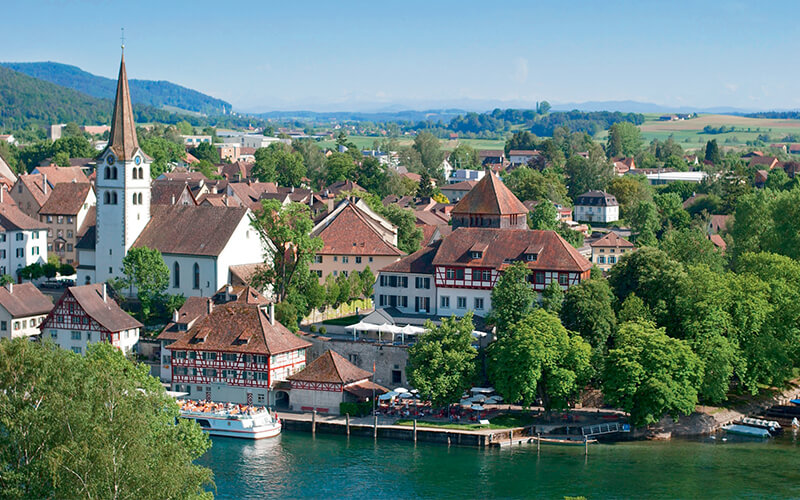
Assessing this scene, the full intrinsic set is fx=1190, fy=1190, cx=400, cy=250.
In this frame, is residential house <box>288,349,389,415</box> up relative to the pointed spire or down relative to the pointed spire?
down

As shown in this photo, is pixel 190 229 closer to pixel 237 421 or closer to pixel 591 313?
pixel 237 421

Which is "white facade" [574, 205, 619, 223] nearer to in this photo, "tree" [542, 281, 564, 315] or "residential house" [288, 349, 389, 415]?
"tree" [542, 281, 564, 315]

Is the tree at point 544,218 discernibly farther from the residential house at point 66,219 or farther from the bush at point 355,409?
the bush at point 355,409

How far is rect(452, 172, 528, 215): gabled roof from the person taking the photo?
3536 inches

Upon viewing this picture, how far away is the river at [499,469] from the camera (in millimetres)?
57781

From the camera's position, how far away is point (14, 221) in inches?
3979

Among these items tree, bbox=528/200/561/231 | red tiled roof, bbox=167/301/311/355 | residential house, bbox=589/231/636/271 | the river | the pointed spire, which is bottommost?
the river

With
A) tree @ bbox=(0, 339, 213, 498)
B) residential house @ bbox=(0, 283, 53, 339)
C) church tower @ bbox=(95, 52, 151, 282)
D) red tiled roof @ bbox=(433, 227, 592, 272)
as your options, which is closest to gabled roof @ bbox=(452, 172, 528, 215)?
red tiled roof @ bbox=(433, 227, 592, 272)

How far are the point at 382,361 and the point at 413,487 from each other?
17771 millimetres

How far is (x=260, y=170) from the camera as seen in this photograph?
16812 cm

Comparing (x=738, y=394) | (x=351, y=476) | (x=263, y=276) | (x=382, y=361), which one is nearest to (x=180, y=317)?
(x=263, y=276)

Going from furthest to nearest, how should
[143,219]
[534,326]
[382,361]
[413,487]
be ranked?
1. [143,219]
2. [382,361]
3. [534,326]
4. [413,487]

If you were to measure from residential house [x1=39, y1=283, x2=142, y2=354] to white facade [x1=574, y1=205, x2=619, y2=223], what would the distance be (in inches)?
3095

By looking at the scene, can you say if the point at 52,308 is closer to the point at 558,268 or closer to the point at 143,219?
the point at 143,219
